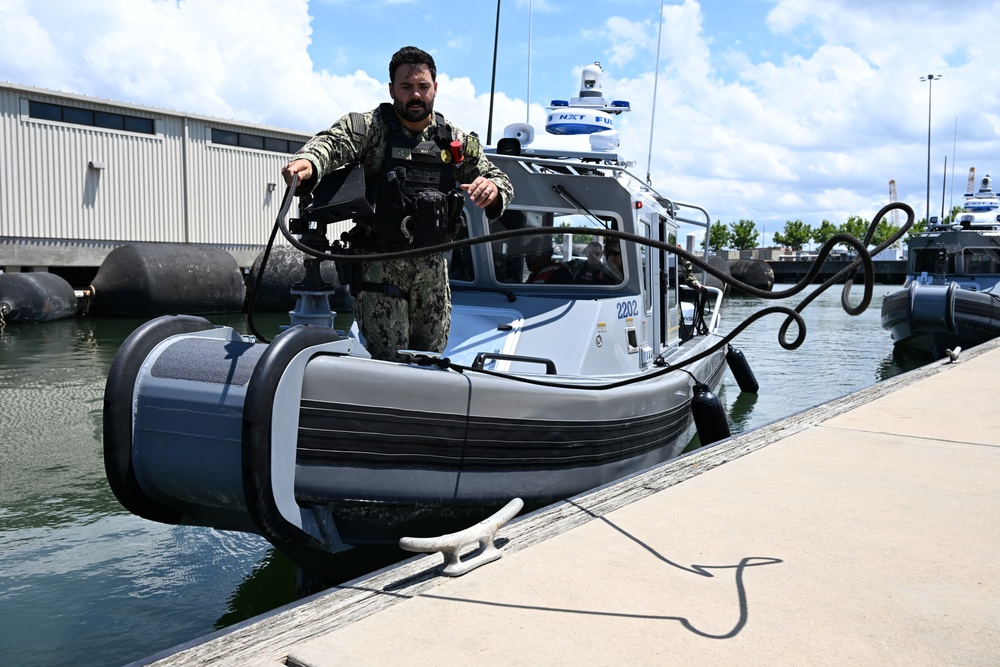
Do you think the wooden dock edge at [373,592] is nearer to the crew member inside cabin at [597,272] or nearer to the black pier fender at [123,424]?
the black pier fender at [123,424]

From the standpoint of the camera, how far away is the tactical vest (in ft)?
11.6

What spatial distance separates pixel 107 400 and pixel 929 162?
30.4 metres

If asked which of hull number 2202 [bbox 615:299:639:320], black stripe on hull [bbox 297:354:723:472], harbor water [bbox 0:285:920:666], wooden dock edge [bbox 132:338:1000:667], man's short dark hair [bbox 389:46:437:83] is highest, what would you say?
man's short dark hair [bbox 389:46:437:83]

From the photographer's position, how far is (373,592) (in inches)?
94.8

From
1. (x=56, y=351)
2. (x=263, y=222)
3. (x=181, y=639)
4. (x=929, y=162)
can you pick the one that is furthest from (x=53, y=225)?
(x=929, y=162)

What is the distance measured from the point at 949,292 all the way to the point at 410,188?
39.0 feet

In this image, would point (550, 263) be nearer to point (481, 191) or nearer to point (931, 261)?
point (481, 191)

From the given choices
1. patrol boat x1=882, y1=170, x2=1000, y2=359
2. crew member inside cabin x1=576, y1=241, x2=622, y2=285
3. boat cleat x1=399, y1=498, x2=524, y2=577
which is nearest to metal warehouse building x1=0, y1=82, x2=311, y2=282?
patrol boat x1=882, y1=170, x2=1000, y2=359

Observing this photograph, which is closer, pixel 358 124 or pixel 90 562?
pixel 358 124

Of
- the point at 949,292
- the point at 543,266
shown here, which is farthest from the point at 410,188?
the point at 949,292

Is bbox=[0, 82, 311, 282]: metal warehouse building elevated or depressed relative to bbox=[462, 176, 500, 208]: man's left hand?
elevated

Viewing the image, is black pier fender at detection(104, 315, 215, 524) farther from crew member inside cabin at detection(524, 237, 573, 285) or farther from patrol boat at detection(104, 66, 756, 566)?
crew member inside cabin at detection(524, 237, 573, 285)

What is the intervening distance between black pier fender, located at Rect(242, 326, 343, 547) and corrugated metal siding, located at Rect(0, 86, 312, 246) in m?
21.9

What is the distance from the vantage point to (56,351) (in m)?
12.6
